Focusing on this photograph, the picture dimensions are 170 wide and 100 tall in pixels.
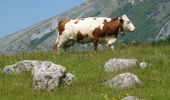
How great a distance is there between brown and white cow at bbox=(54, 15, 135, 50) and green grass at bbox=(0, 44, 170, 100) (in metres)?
6.52

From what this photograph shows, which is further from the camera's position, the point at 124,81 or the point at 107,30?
the point at 107,30

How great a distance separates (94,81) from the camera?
1803cm

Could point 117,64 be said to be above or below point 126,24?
below

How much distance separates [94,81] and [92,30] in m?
13.1

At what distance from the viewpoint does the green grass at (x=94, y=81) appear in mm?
15430

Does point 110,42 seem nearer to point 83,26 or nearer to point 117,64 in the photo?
point 83,26

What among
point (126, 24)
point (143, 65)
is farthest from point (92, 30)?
point (143, 65)

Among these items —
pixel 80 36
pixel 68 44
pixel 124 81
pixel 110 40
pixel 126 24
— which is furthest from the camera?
pixel 68 44

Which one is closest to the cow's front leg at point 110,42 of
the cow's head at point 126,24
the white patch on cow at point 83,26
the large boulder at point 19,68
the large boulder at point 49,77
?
the white patch on cow at point 83,26

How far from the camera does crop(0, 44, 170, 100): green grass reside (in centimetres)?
1543

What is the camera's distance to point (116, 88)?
54.0 feet

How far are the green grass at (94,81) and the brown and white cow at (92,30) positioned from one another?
6517 mm

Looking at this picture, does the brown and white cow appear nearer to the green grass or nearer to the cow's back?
the cow's back

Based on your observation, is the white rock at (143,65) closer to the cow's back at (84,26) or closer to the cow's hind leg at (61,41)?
the cow's back at (84,26)
